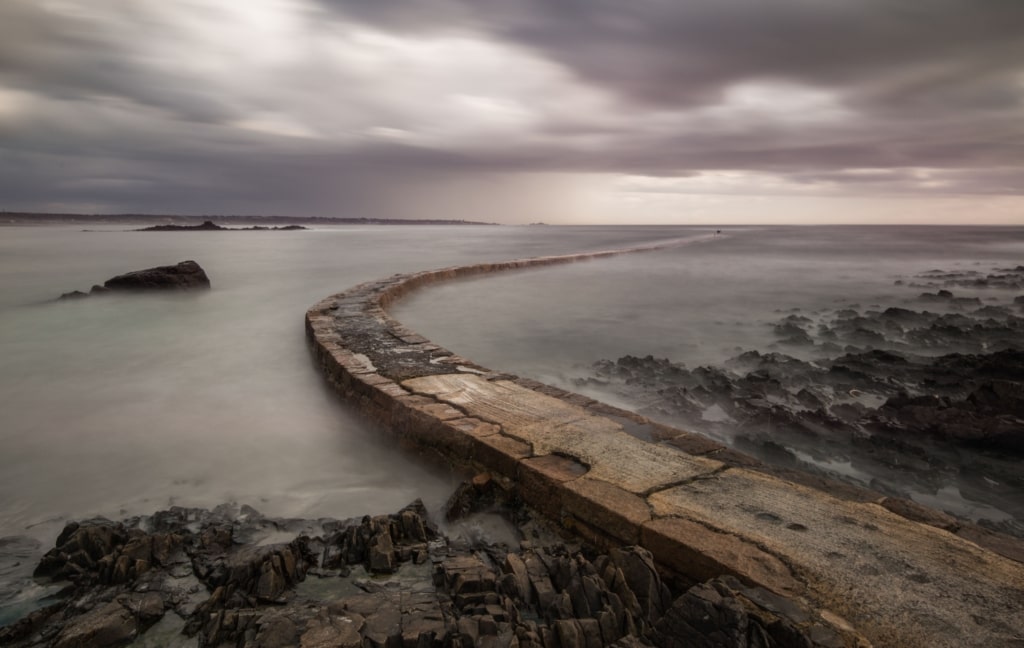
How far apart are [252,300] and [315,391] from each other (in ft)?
21.4

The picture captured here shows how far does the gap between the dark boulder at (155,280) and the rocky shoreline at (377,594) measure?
972 cm

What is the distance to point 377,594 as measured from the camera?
1.95 m

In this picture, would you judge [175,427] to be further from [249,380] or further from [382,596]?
[382,596]

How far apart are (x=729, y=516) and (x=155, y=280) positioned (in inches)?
467

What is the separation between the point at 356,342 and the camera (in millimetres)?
5633

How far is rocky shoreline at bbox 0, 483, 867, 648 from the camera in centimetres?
163

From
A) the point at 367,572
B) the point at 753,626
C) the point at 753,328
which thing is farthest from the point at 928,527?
the point at 753,328

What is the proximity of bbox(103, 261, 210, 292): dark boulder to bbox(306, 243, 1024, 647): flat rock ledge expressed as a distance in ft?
29.8

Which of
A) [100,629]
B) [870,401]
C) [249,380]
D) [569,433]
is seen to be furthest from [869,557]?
[249,380]

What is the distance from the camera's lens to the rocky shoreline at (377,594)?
163 centimetres

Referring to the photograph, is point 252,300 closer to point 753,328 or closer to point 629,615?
point 753,328

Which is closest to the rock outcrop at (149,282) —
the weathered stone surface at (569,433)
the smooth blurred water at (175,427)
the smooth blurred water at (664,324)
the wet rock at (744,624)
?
the smooth blurred water at (175,427)

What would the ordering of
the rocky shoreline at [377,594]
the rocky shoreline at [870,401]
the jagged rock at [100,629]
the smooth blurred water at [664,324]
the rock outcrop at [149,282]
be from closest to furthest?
the rocky shoreline at [377,594], the jagged rock at [100,629], the smooth blurred water at [664,324], the rocky shoreline at [870,401], the rock outcrop at [149,282]

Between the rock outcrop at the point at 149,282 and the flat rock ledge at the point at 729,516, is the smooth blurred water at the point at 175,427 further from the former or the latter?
the rock outcrop at the point at 149,282
